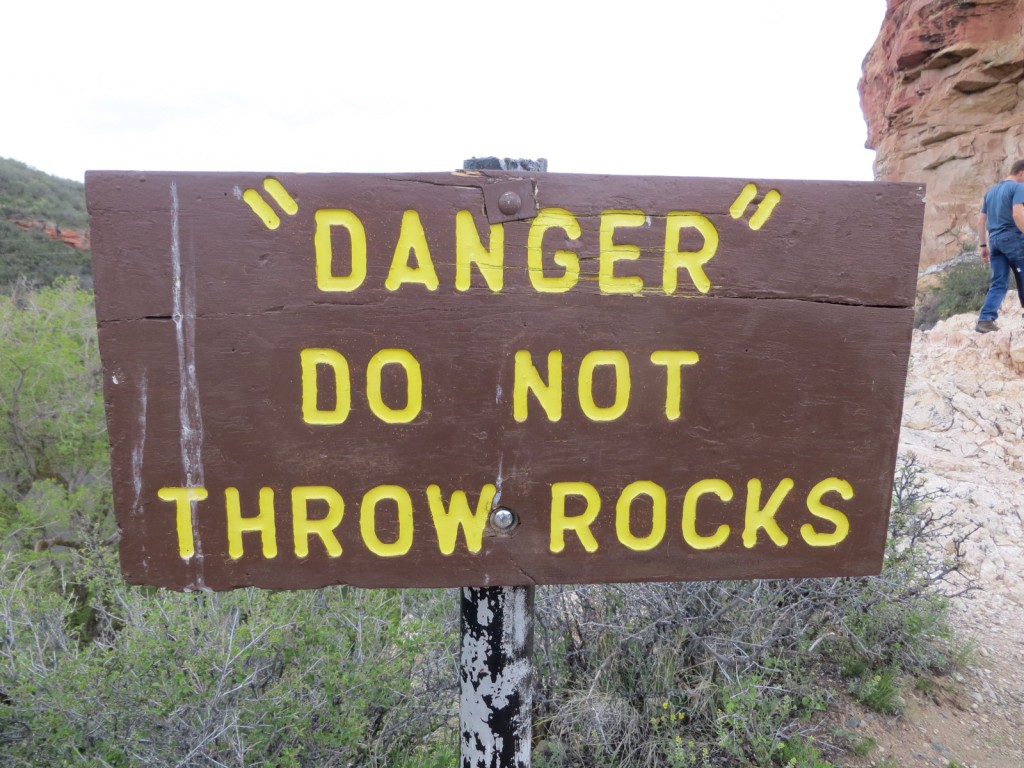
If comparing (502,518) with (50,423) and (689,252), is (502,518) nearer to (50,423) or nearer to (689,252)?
(689,252)

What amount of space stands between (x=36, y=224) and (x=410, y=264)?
3369 centimetres

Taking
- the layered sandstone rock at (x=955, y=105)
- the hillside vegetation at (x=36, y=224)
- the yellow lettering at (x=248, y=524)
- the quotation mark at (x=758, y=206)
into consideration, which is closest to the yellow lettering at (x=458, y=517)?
the yellow lettering at (x=248, y=524)

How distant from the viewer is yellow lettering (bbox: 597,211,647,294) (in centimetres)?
91

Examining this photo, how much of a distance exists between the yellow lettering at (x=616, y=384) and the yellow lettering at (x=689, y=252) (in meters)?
0.13

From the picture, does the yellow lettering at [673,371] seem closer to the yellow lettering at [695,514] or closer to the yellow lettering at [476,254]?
the yellow lettering at [695,514]

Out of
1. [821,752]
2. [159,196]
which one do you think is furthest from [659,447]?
[821,752]

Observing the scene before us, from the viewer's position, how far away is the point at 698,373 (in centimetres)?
94

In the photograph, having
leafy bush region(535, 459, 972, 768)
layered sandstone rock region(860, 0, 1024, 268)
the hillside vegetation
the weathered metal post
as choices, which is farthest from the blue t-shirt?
the hillside vegetation

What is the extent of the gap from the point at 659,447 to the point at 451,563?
38 centimetres

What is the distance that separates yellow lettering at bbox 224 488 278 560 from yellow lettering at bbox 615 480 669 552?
552 millimetres

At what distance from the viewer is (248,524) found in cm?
93

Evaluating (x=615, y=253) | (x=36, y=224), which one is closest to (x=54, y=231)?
(x=36, y=224)

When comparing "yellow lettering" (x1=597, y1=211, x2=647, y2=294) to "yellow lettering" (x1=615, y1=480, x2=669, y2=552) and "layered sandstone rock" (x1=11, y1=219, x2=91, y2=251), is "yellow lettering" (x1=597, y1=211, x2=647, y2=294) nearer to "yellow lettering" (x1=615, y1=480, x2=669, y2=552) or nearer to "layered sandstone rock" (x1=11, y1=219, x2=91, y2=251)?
"yellow lettering" (x1=615, y1=480, x2=669, y2=552)

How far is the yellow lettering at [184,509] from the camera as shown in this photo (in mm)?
922
